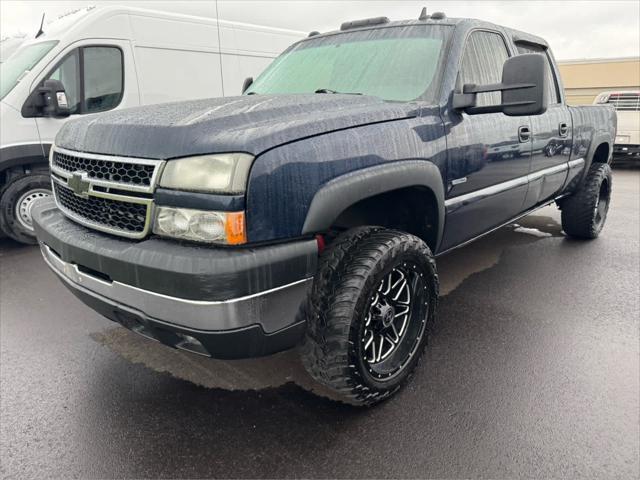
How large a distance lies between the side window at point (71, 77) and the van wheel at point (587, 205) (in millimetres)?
5397

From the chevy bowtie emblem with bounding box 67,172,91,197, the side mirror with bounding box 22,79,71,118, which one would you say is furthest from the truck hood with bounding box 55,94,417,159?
the side mirror with bounding box 22,79,71,118

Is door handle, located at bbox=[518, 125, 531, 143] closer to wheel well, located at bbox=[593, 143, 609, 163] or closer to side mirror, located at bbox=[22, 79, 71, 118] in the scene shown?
wheel well, located at bbox=[593, 143, 609, 163]

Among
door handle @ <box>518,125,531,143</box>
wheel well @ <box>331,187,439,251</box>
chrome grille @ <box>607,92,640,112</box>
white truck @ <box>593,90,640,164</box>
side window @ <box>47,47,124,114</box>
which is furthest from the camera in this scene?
chrome grille @ <box>607,92,640,112</box>

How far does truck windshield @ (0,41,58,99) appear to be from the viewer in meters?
5.00

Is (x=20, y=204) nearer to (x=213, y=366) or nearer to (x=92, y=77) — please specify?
(x=92, y=77)

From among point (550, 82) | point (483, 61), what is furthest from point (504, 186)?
point (550, 82)

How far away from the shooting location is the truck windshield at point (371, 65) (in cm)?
276

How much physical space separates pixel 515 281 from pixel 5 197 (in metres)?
5.07

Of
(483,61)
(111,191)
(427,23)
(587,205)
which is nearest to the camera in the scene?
(111,191)

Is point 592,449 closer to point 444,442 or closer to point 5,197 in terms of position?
point 444,442

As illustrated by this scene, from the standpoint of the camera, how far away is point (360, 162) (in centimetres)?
207

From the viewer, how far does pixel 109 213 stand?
2.03 meters

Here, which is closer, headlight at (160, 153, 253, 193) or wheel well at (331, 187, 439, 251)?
headlight at (160, 153, 253, 193)

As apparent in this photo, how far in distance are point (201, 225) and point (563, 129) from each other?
137 inches
